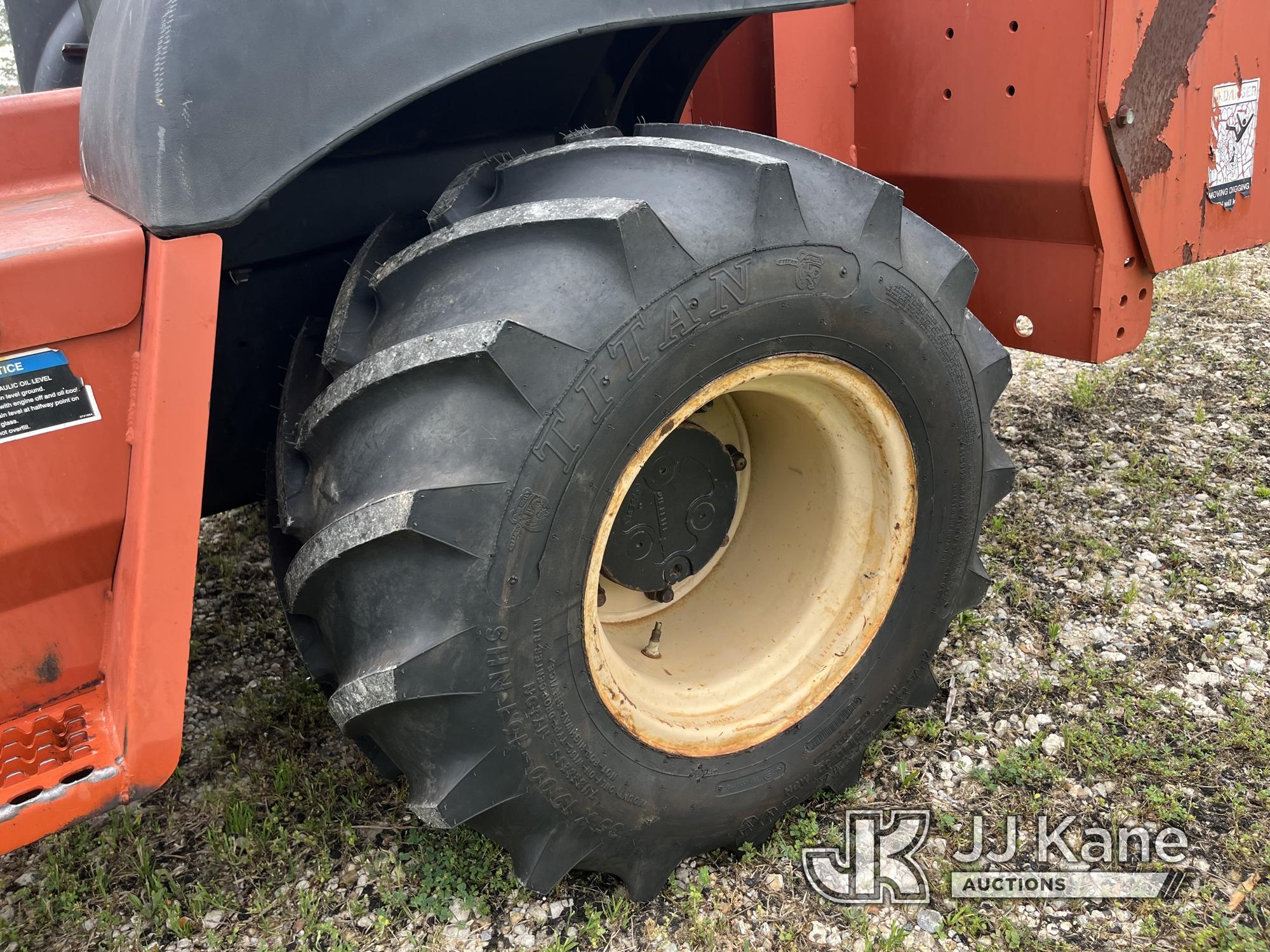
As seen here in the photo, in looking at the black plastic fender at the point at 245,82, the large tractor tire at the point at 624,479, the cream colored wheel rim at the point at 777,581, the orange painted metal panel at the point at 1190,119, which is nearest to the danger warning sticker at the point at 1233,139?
the orange painted metal panel at the point at 1190,119

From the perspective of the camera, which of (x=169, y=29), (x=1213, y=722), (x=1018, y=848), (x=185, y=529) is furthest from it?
(x=1213, y=722)

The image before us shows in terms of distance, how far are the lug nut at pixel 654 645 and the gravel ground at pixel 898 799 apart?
39 cm

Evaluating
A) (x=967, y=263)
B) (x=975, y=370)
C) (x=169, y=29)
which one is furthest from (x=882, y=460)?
(x=169, y=29)

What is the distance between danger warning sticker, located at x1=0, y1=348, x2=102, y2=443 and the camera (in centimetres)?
123

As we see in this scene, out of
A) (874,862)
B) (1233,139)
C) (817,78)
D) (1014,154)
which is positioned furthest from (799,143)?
(874,862)

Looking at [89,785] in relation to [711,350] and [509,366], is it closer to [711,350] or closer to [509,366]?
[509,366]

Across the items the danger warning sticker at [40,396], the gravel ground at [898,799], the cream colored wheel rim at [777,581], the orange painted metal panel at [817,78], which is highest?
the orange painted metal panel at [817,78]

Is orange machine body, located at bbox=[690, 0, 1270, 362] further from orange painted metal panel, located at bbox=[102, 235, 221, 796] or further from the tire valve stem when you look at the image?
orange painted metal panel, located at bbox=[102, 235, 221, 796]

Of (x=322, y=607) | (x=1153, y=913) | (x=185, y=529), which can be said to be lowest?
(x=1153, y=913)

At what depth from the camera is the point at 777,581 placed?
6.64ft

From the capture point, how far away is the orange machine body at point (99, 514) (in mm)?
1236

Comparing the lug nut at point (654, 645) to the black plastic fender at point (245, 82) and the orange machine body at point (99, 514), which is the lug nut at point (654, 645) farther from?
the black plastic fender at point (245, 82)

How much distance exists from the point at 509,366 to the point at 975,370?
92 cm

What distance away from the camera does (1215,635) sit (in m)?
2.39
